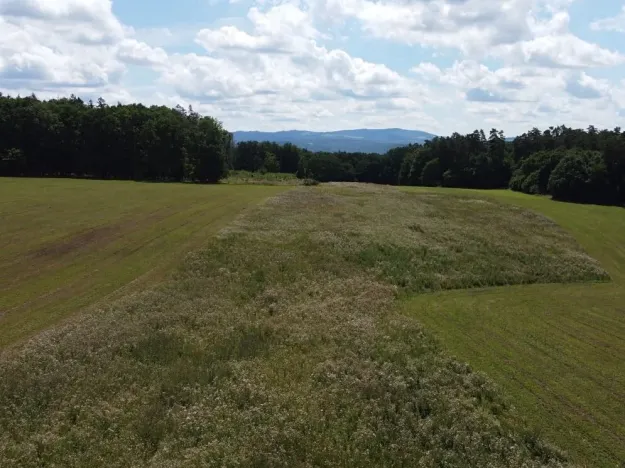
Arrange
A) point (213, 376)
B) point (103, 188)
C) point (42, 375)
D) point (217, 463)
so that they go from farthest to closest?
point (103, 188) < point (213, 376) < point (42, 375) < point (217, 463)

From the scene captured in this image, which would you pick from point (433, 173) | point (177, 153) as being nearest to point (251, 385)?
point (177, 153)

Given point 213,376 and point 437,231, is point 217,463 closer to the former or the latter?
point 213,376

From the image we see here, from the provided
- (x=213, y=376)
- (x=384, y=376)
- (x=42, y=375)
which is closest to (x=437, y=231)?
(x=384, y=376)

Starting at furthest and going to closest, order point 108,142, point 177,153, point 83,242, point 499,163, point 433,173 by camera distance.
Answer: point 433,173
point 499,163
point 177,153
point 108,142
point 83,242

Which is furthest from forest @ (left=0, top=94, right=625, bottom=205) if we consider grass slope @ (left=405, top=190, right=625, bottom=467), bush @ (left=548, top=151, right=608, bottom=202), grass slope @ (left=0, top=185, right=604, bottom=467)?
grass slope @ (left=0, top=185, right=604, bottom=467)

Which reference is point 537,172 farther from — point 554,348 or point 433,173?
point 554,348

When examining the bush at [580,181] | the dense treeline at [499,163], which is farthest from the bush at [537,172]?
the bush at [580,181]

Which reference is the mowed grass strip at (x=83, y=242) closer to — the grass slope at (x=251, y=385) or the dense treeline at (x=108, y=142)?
the grass slope at (x=251, y=385)

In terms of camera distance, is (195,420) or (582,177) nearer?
(195,420)
